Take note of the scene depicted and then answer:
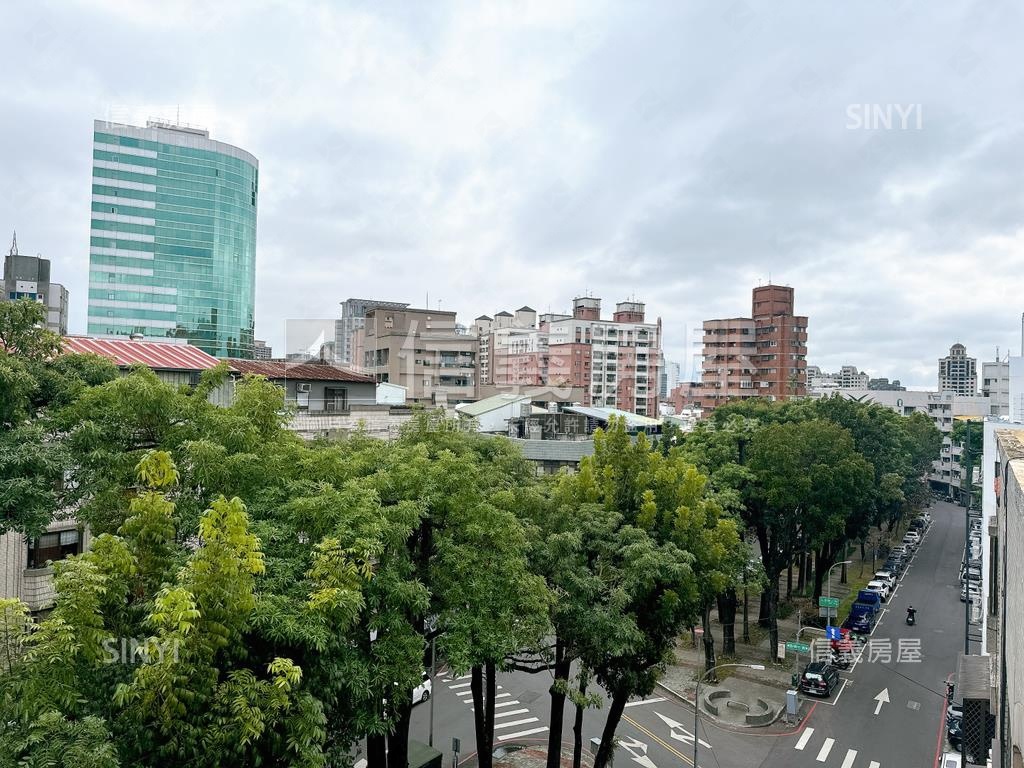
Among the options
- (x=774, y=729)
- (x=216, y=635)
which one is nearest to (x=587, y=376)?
(x=774, y=729)

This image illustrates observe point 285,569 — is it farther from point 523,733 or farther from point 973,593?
point 973,593

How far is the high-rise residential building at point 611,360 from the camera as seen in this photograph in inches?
3910

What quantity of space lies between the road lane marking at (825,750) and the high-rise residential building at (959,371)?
166021mm

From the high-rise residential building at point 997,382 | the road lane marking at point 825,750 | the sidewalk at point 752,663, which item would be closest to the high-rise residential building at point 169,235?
the sidewalk at point 752,663

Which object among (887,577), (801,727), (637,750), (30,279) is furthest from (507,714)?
(30,279)

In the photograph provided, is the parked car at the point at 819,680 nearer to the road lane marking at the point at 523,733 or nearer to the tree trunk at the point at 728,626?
the tree trunk at the point at 728,626

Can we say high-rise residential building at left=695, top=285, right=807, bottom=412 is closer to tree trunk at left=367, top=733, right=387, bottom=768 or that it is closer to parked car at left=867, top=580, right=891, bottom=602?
parked car at left=867, top=580, right=891, bottom=602

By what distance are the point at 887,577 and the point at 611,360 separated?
194 feet

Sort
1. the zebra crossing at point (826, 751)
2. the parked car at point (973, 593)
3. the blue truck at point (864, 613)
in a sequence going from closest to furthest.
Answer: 1. the zebra crossing at point (826, 751)
2. the blue truck at point (864, 613)
3. the parked car at point (973, 593)

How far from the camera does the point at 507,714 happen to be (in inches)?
1075

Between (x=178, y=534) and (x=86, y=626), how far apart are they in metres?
3.84

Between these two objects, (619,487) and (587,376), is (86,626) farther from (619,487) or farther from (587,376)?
(587,376)

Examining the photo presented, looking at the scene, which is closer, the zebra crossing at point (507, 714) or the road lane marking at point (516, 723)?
the zebra crossing at point (507, 714)

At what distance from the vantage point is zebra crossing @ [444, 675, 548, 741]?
25.6 metres
